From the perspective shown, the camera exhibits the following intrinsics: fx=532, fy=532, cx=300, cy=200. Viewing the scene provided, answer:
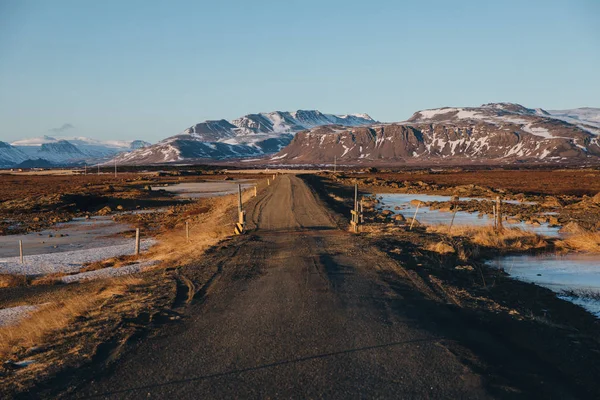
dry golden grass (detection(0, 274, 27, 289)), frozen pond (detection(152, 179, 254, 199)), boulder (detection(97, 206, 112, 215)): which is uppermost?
dry golden grass (detection(0, 274, 27, 289))

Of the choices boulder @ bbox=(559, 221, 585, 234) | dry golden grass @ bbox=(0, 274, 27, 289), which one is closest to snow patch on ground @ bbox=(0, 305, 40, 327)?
dry golden grass @ bbox=(0, 274, 27, 289)

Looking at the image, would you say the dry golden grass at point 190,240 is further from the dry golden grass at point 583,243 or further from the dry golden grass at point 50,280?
the dry golden grass at point 583,243

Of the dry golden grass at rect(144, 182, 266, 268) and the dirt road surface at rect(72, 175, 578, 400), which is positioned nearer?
the dirt road surface at rect(72, 175, 578, 400)

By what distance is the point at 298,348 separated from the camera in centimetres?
896

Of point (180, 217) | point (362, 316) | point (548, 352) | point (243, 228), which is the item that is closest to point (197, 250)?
point (243, 228)

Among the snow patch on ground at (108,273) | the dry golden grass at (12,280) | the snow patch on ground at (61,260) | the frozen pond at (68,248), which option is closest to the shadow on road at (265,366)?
the snow patch on ground at (108,273)

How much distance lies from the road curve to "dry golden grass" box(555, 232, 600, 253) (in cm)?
1180

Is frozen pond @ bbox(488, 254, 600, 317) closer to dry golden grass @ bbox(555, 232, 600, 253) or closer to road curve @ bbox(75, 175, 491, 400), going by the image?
dry golden grass @ bbox(555, 232, 600, 253)

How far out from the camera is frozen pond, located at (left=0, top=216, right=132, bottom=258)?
2861 centimetres

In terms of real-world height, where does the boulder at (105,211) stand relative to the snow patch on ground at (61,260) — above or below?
below

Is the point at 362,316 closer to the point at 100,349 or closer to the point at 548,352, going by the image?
the point at 548,352

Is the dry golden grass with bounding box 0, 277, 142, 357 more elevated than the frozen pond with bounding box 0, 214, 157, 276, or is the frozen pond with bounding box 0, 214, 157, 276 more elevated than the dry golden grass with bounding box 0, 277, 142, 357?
the dry golden grass with bounding box 0, 277, 142, 357

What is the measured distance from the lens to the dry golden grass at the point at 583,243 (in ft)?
74.0

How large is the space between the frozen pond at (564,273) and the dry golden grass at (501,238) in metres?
1.85
